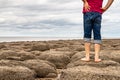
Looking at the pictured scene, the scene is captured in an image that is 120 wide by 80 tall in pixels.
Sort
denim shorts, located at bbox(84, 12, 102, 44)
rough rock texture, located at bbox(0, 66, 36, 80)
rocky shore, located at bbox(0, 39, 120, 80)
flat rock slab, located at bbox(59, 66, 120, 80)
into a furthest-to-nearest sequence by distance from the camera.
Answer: denim shorts, located at bbox(84, 12, 102, 44) → rough rock texture, located at bbox(0, 66, 36, 80) → rocky shore, located at bbox(0, 39, 120, 80) → flat rock slab, located at bbox(59, 66, 120, 80)

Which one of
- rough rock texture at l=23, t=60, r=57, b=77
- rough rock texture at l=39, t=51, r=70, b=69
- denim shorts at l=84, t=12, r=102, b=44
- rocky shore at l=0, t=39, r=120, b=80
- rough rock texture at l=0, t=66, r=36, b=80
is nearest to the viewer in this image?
rocky shore at l=0, t=39, r=120, b=80

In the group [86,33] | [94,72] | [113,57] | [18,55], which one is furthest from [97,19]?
[18,55]

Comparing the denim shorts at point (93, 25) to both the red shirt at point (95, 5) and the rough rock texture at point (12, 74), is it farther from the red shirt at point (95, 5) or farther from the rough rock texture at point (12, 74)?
the rough rock texture at point (12, 74)

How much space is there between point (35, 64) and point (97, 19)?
130 inches

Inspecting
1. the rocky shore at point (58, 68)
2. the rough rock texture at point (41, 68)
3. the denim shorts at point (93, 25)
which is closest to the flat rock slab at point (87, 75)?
the rocky shore at point (58, 68)

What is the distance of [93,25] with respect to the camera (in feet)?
34.2

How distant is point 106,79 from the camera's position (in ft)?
25.4

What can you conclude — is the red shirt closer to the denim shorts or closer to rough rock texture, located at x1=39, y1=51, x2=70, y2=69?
the denim shorts

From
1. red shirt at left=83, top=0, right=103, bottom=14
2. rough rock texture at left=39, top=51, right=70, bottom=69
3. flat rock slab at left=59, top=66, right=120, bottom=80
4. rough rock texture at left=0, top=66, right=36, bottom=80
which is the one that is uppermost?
red shirt at left=83, top=0, right=103, bottom=14

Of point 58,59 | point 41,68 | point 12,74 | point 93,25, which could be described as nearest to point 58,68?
point 58,59

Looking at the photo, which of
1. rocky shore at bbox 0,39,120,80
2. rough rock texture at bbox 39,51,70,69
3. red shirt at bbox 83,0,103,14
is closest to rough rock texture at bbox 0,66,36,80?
rocky shore at bbox 0,39,120,80

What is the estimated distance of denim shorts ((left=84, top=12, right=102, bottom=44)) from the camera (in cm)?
1030

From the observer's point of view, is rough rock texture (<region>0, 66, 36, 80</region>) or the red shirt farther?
the red shirt

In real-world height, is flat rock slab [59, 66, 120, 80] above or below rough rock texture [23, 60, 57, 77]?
above
